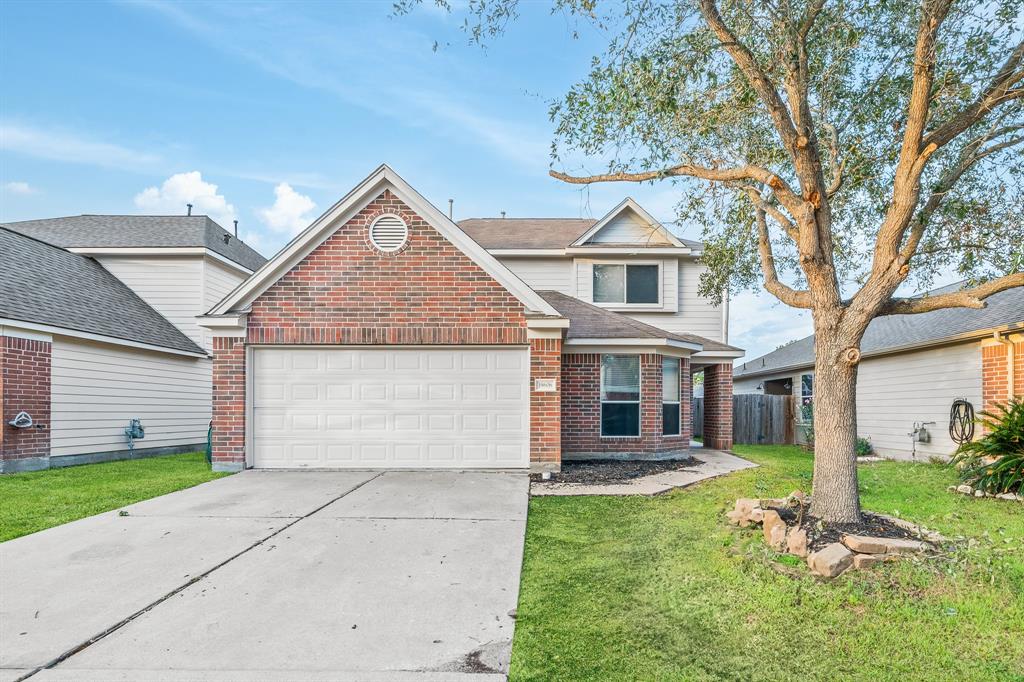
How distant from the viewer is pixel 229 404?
33.7 ft

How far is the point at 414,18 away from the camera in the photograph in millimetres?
7098

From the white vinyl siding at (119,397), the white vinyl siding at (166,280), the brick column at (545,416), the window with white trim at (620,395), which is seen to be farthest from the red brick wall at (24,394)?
the window with white trim at (620,395)

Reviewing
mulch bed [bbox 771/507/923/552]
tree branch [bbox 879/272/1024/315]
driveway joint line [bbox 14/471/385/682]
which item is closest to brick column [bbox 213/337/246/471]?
driveway joint line [bbox 14/471/385/682]

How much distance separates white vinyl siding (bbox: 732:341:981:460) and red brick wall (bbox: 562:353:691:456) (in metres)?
6.61

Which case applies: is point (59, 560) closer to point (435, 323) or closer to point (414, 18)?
point (435, 323)

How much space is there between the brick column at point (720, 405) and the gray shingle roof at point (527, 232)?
4065mm

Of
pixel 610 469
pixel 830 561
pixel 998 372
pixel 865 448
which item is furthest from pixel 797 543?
pixel 865 448

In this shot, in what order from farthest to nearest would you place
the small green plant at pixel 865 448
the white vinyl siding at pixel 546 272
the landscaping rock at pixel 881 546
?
the white vinyl siding at pixel 546 272
the small green plant at pixel 865 448
the landscaping rock at pixel 881 546

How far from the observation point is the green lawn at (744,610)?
132 inches

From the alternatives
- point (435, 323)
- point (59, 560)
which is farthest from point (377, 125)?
point (59, 560)

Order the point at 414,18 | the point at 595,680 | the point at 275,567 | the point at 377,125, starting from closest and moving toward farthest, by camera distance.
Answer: the point at 595,680
the point at 275,567
the point at 414,18
the point at 377,125

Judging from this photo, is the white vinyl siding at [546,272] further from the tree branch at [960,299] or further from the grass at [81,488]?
the tree branch at [960,299]

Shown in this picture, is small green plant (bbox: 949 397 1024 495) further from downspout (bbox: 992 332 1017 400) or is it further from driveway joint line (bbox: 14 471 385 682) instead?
driveway joint line (bbox: 14 471 385 682)

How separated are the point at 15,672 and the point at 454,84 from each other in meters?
10.0
